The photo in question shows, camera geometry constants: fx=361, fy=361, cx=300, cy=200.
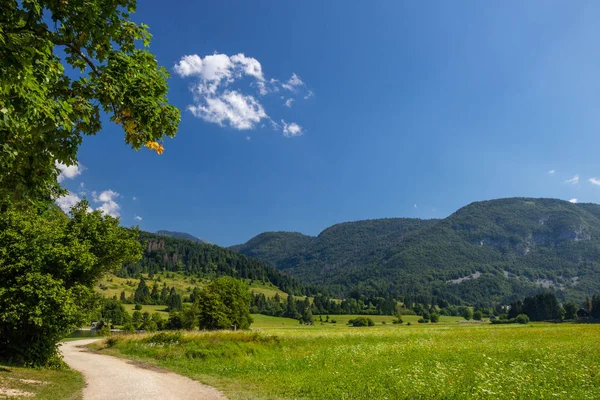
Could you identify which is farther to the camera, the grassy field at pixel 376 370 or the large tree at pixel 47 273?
the large tree at pixel 47 273

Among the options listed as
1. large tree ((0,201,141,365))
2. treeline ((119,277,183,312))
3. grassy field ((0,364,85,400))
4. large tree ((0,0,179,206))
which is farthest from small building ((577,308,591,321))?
large tree ((0,0,179,206))

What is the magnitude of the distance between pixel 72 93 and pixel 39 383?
16913mm

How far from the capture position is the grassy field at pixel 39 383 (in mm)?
14711

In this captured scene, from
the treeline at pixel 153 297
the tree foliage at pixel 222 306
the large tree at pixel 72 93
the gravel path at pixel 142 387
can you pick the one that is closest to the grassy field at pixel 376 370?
the gravel path at pixel 142 387

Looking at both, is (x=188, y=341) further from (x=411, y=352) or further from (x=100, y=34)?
(x=100, y=34)

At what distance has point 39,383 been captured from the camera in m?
17.3

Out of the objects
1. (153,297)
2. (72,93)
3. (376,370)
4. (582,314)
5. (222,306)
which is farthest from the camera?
(153,297)

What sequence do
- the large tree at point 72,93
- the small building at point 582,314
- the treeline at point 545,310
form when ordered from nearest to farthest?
the large tree at point 72,93, the small building at point 582,314, the treeline at point 545,310

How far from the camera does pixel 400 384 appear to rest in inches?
594

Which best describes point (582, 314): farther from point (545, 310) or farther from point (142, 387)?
point (142, 387)

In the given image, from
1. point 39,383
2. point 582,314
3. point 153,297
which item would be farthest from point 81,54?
point 582,314

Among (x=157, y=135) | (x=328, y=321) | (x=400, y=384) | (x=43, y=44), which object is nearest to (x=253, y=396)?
(x=400, y=384)

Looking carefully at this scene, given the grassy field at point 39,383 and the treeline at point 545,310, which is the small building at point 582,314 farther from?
the grassy field at point 39,383

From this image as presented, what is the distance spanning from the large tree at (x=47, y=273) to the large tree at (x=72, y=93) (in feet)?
47.3
